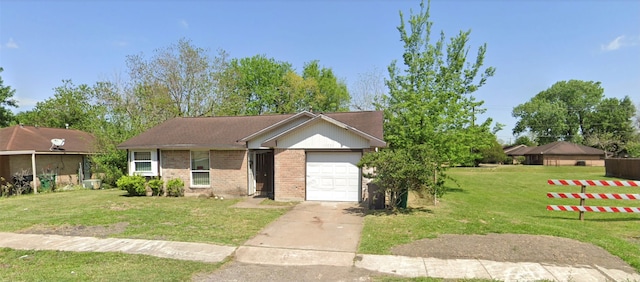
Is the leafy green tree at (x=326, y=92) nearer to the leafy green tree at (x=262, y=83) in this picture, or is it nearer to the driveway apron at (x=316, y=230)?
the leafy green tree at (x=262, y=83)

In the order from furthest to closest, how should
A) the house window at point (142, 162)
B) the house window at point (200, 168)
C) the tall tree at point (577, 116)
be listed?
the tall tree at point (577, 116), the house window at point (142, 162), the house window at point (200, 168)

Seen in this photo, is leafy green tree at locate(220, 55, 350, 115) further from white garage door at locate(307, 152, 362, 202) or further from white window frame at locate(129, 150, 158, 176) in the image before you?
white garage door at locate(307, 152, 362, 202)

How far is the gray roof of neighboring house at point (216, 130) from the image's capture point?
15062mm

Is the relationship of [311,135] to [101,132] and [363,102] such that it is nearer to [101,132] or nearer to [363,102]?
[101,132]

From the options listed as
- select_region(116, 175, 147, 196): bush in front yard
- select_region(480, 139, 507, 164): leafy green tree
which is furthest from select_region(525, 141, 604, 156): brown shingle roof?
select_region(116, 175, 147, 196): bush in front yard

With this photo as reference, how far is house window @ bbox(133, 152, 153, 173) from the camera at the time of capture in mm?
16188

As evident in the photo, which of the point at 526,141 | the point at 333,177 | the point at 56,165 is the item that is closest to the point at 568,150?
the point at 526,141

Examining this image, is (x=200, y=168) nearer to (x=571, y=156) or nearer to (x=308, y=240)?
(x=308, y=240)

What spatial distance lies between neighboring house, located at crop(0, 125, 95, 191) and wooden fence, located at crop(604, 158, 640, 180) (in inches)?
1534

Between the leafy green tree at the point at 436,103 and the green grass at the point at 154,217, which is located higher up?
the leafy green tree at the point at 436,103

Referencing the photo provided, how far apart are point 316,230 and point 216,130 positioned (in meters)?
10.2

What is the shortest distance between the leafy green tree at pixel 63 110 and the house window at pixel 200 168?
100ft

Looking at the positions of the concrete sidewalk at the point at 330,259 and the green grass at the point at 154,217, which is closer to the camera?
the concrete sidewalk at the point at 330,259

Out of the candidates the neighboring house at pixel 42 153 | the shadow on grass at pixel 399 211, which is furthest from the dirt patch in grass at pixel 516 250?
the neighboring house at pixel 42 153
